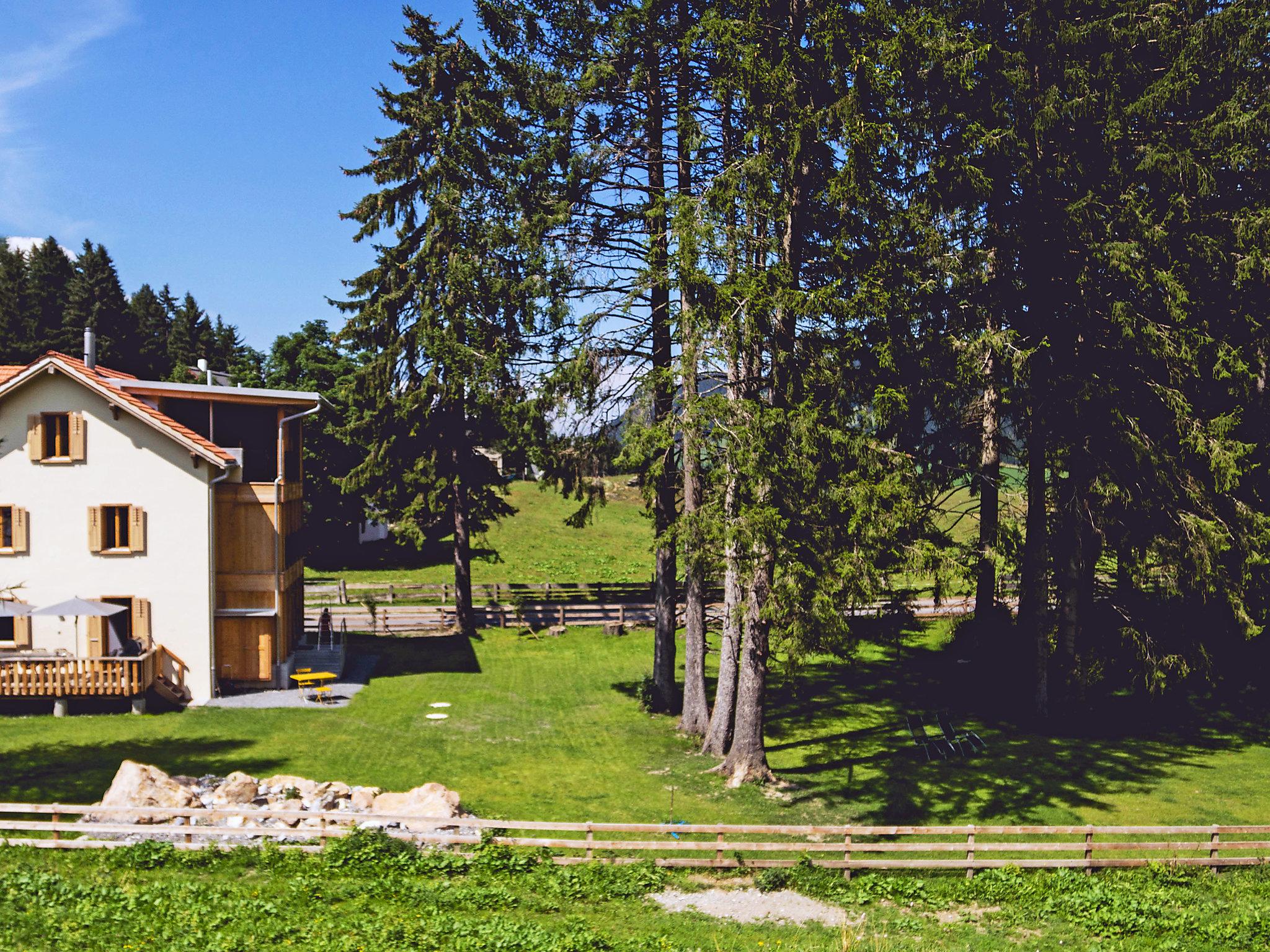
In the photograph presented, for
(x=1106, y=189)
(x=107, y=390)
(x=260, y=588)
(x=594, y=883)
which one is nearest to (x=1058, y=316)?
(x=1106, y=189)

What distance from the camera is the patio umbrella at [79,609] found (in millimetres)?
23906

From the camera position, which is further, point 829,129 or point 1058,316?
point 1058,316

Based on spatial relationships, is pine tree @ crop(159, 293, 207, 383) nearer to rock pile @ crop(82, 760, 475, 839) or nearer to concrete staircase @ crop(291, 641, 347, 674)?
concrete staircase @ crop(291, 641, 347, 674)

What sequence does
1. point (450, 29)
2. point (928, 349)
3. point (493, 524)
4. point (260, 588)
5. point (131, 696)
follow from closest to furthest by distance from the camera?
point (928, 349)
point (131, 696)
point (260, 588)
point (450, 29)
point (493, 524)

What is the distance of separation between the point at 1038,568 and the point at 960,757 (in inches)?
220

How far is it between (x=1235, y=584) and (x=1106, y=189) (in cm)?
970

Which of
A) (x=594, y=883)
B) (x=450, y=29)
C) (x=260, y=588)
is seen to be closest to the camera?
(x=594, y=883)

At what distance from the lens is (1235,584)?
23.2m

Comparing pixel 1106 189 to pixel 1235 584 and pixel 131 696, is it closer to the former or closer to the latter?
pixel 1235 584

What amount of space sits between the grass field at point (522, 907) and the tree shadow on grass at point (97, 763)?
167 inches

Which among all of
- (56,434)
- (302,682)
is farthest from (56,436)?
(302,682)

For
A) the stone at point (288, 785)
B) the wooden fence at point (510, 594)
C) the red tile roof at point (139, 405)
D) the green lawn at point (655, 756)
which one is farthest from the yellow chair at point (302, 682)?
the wooden fence at point (510, 594)

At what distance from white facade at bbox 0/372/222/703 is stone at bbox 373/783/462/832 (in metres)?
10.8

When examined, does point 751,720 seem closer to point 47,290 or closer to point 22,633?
point 22,633
